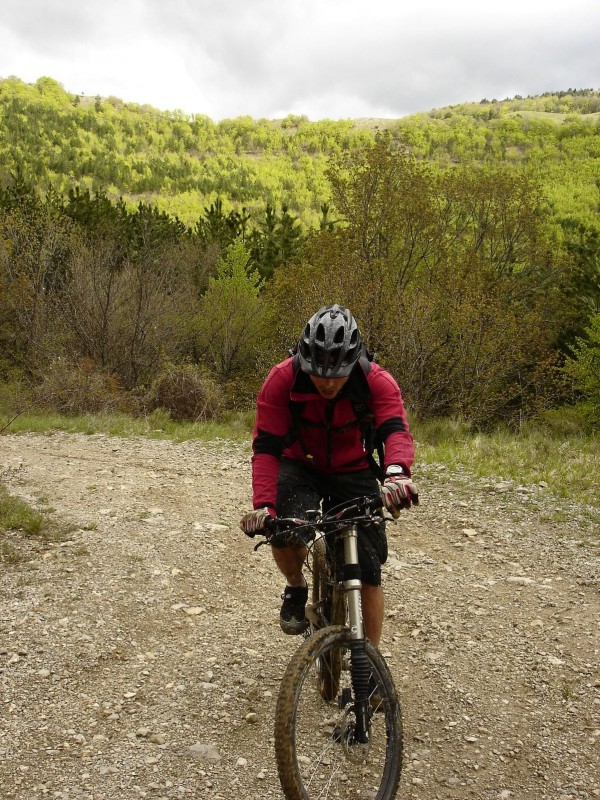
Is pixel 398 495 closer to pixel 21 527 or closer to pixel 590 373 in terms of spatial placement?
pixel 21 527

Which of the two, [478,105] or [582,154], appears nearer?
[582,154]

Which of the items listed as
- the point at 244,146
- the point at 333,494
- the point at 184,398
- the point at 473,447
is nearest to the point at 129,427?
the point at 184,398

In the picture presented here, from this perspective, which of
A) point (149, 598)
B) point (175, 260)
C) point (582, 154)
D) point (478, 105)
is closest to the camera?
point (149, 598)

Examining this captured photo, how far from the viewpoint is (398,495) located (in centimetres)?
270

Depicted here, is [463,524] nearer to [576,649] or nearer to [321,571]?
[576,649]

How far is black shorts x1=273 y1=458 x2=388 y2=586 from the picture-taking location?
9.98ft

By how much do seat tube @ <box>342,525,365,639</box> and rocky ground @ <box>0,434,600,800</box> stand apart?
3.02 feet

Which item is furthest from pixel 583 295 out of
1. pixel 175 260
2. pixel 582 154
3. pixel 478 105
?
pixel 478 105

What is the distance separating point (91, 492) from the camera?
7266 millimetres

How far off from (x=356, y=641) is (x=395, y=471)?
0.73 metres

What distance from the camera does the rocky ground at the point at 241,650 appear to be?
9.98 feet

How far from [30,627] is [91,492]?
3088 millimetres

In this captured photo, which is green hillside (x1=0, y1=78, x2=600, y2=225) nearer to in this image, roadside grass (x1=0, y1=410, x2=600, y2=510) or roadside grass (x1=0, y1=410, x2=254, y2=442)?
roadside grass (x1=0, y1=410, x2=254, y2=442)

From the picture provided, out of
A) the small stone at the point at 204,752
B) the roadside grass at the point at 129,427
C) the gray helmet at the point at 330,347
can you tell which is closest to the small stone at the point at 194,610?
the small stone at the point at 204,752
